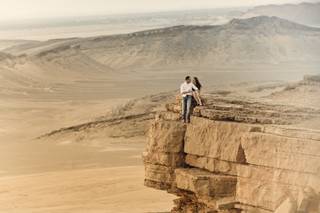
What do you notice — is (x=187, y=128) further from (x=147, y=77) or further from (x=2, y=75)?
(x=147, y=77)

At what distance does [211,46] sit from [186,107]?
53189 millimetres

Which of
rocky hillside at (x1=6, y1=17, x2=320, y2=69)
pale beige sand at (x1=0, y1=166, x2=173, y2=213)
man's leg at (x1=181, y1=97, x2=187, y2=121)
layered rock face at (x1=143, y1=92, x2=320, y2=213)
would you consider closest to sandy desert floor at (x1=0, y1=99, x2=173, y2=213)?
pale beige sand at (x1=0, y1=166, x2=173, y2=213)

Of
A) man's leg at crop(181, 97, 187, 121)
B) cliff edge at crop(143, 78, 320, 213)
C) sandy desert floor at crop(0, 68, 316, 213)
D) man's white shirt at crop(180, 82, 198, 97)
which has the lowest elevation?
sandy desert floor at crop(0, 68, 316, 213)

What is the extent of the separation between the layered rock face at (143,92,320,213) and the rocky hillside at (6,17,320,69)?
161 ft

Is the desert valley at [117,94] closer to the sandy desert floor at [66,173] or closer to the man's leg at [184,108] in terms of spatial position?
the sandy desert floor at [66,173]

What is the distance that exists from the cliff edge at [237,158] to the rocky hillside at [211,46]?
4916 centimetres

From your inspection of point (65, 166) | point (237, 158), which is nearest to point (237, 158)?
point (237, 158)

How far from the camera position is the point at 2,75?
44938 mm

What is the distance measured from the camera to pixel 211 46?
6253 centimetres

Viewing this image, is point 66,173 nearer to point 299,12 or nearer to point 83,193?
point 83,193

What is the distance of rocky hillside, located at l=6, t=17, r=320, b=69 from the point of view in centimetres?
6022

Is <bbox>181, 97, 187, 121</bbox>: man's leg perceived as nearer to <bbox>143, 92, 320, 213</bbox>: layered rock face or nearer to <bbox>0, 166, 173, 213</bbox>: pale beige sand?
<bbox>143, 92, 320, 213</bbox>: layered rock face

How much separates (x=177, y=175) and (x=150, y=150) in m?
0.57

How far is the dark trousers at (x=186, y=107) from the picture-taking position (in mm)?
9642
